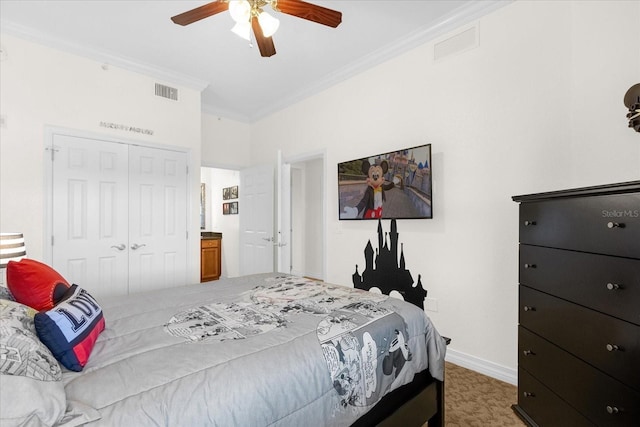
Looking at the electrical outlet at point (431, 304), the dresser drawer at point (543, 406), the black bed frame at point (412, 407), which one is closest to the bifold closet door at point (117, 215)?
the electrical outlet at point (431, 304)

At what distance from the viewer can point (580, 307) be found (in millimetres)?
1355

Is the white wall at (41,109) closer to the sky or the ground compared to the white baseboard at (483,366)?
closer to the sky

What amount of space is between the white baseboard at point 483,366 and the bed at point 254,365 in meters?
0.98

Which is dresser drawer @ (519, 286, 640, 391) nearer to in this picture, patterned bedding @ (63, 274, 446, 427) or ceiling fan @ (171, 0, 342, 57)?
patterned bedding @ (63, 274, 446, 427)

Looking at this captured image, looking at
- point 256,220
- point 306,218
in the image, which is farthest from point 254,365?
point 306,218

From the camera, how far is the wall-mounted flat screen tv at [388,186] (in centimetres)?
276

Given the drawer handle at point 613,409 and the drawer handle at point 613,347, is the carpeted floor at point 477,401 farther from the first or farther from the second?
the drawer handle at point 613,347

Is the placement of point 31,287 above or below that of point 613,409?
above

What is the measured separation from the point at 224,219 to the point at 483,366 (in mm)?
4960

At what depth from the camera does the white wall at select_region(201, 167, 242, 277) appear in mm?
5666

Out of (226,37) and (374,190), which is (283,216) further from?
(226,37)

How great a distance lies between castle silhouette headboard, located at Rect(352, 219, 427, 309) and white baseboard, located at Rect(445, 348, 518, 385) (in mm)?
482

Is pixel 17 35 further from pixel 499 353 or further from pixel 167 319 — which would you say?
pixel 499 353

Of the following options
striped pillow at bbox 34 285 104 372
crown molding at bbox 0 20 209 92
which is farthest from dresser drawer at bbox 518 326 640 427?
crown molding at bbox 0 20 209 92
